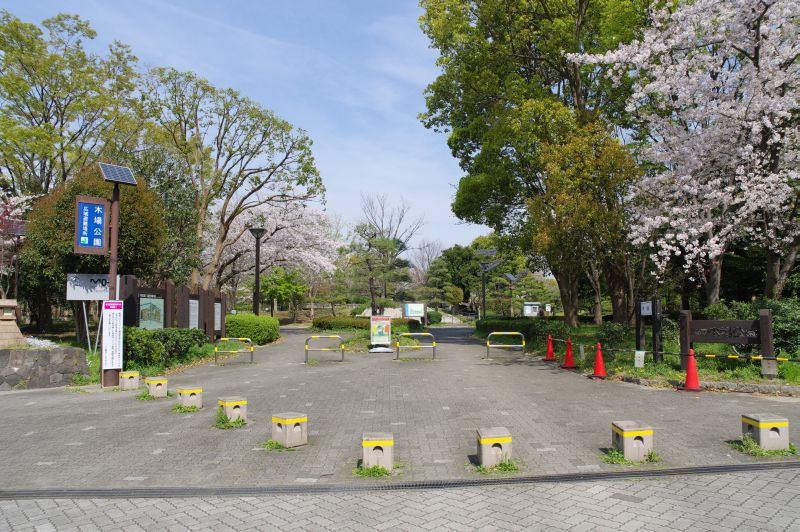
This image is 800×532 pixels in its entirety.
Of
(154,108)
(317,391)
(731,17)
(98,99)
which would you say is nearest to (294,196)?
(154,108)

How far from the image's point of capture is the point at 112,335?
10977mm

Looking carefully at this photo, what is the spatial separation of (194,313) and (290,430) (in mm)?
12636

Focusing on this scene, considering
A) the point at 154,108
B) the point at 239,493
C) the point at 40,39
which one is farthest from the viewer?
the point at 154,108

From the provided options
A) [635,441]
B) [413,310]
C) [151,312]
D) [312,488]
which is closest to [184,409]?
[312,488]

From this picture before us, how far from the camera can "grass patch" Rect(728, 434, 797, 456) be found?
5.68m

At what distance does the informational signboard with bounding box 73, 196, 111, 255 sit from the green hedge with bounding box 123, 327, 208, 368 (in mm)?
2185

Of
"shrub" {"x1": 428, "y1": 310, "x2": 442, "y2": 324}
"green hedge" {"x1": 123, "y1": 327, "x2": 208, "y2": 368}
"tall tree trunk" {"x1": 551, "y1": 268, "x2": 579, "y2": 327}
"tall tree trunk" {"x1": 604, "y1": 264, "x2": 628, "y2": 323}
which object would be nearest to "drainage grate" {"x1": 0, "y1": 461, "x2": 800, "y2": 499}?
"green hedge" {"x1": 123, "y1": 327, "x2": 208, "y2": 368}

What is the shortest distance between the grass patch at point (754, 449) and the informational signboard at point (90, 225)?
11971 millimetres

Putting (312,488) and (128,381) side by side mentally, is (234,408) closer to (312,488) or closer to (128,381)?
(312,488)

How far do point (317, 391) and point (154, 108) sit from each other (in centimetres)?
1884

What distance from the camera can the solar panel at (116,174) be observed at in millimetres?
11085

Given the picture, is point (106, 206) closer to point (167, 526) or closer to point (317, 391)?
point (317, 391)

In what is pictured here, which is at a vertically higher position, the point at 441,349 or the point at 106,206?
the point at 106,206

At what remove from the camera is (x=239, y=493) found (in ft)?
15.9
